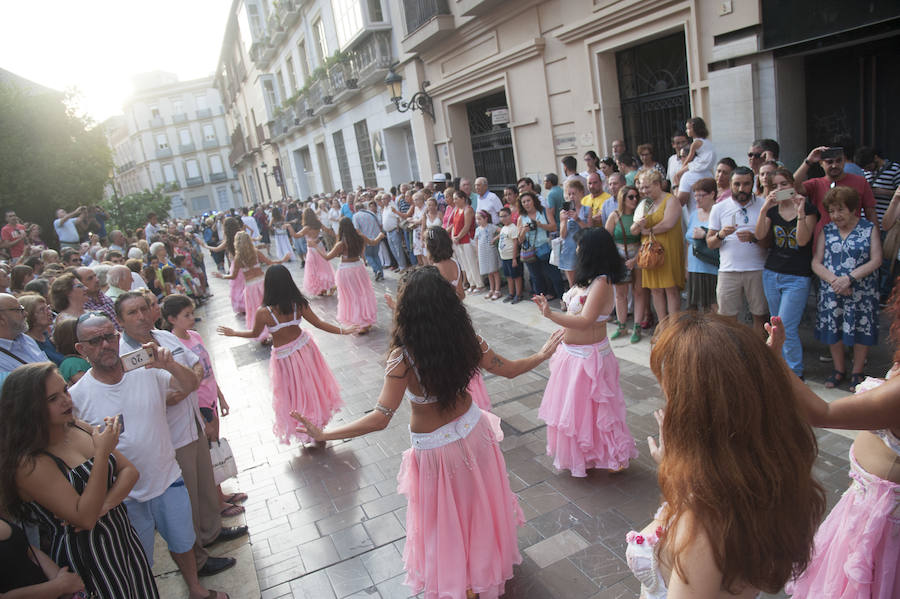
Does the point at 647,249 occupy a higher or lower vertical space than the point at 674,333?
lower

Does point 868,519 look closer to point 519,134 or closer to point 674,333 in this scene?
point 674,333

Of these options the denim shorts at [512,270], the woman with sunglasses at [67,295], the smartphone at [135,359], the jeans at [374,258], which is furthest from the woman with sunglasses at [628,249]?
the jeans at [374,258]

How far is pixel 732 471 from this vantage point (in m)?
1.43

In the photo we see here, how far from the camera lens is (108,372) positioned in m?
3.05

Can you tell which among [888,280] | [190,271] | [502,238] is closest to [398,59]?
[190,271]

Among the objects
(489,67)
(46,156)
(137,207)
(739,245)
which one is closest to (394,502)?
(739,245)

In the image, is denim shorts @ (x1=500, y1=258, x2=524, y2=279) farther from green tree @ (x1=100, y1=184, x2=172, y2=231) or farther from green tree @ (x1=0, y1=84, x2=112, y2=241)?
green tree @ (x1=100, y1=184, x2=172, y2=231)

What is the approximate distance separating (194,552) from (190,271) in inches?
463

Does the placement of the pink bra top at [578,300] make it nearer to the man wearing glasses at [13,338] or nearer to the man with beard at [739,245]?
the man with beard at [739,245]

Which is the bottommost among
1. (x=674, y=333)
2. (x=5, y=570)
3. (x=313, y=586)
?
(x=313, y=586)

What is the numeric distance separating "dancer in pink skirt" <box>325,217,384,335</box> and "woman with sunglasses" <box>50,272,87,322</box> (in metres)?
4.15

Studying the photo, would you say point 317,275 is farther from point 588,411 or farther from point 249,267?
point 588,411

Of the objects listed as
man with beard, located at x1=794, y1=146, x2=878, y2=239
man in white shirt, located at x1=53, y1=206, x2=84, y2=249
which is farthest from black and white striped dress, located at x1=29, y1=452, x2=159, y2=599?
man in white shirt, located at x1=53, y1=206, x2=84, y2=249

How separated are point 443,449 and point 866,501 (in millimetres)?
1765
